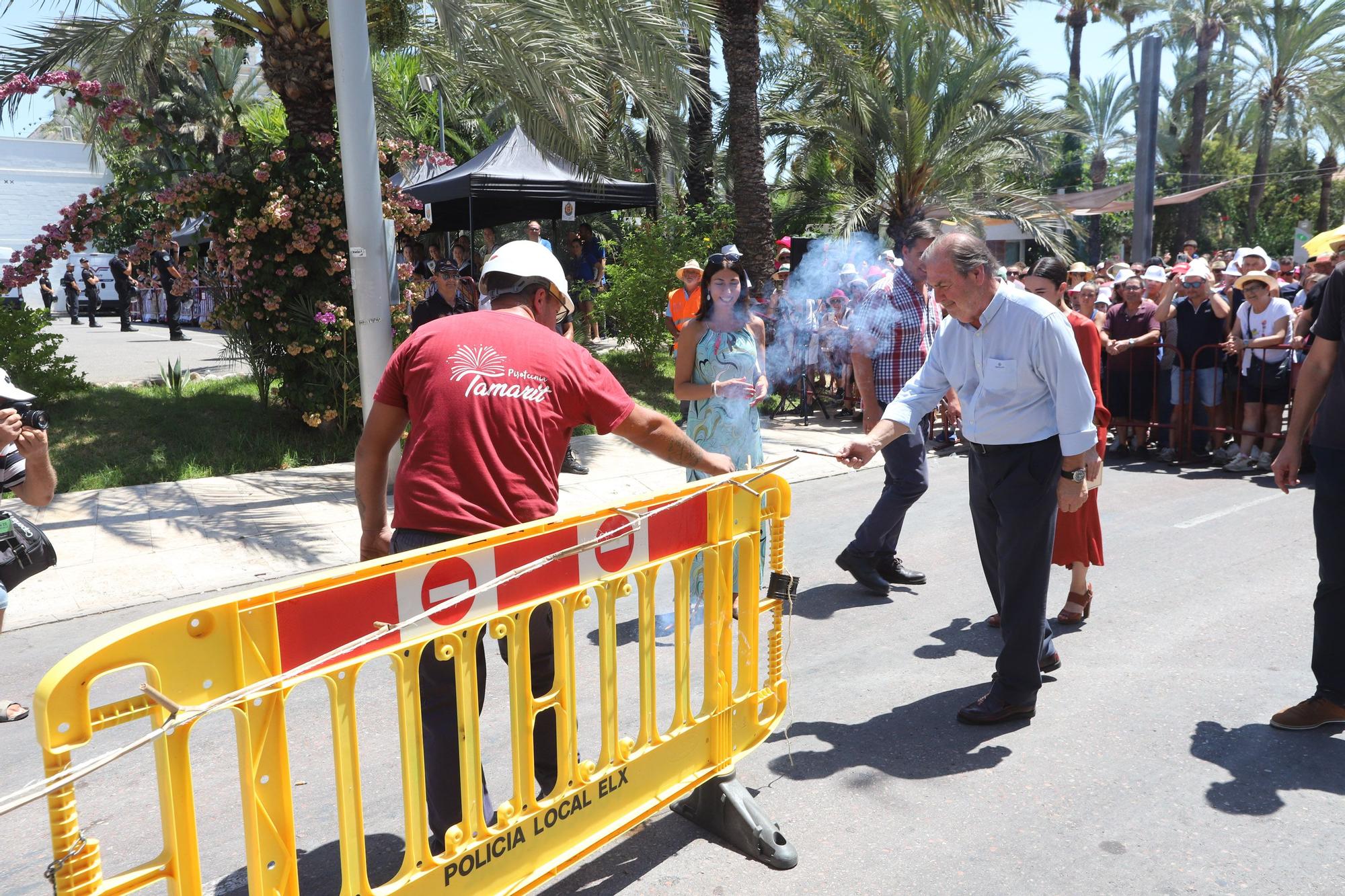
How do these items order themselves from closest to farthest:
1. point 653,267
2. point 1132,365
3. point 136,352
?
1. point 1132,365
2. point 653,267
3. point 136,352

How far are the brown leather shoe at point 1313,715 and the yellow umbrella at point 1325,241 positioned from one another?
111 inches

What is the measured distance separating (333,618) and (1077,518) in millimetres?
4121

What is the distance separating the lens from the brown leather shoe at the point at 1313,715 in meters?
3.93

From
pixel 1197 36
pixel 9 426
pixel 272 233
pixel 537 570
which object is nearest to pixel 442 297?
pixel 272 233

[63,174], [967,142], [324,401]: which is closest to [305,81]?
[324,401]

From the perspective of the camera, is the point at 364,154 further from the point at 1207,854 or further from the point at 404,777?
the point at 1207,854

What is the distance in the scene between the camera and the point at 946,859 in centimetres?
316

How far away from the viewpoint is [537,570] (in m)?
2.61

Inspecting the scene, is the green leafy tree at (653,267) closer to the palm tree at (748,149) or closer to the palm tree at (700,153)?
the palm tree at (748,149)

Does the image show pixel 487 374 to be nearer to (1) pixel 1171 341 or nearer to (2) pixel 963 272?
(2) pixel 963 272

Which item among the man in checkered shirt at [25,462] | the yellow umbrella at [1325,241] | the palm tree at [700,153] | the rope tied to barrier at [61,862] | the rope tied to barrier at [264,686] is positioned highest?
the palm tree at [700,153]

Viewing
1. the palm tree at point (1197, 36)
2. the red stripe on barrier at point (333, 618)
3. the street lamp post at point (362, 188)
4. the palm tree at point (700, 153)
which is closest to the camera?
the red stripe on barrier at point (333, 618)

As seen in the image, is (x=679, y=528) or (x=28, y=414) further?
(x=28, y=414)

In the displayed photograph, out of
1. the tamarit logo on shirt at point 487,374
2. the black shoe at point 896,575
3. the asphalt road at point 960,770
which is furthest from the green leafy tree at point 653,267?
the tamarit logo on shirt at point 487,374
